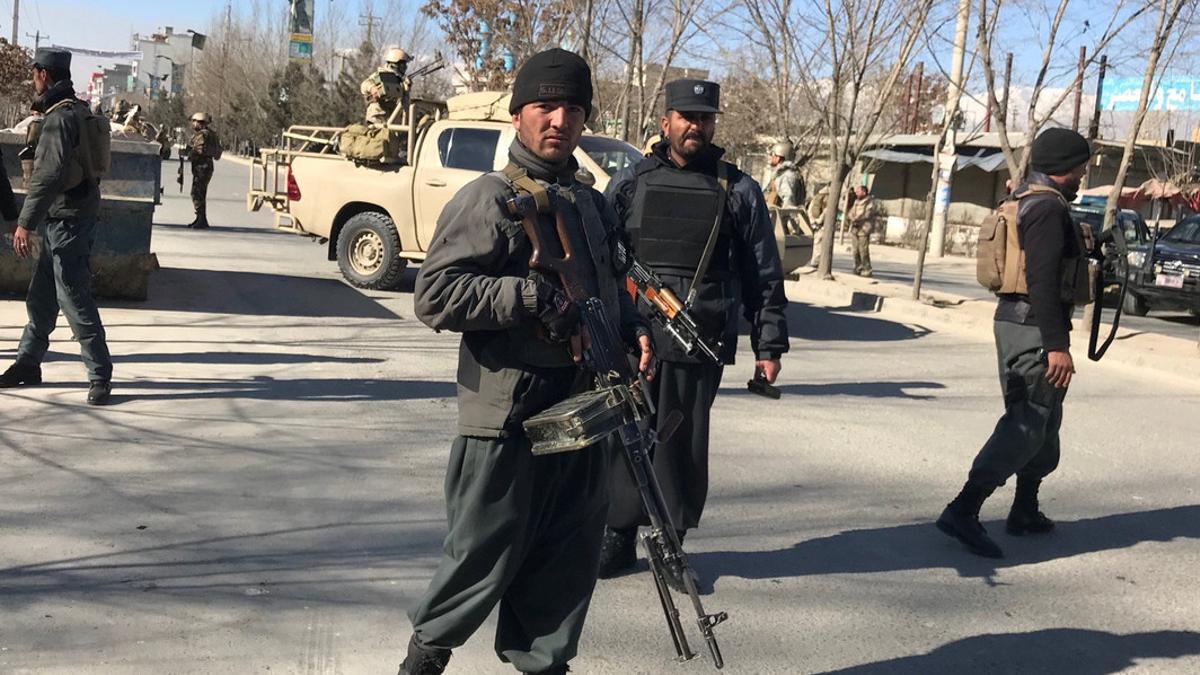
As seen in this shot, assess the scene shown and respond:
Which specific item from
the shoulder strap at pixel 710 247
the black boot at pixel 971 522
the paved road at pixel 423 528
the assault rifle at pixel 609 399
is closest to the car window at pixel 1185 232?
the paved road at pixel 423 528

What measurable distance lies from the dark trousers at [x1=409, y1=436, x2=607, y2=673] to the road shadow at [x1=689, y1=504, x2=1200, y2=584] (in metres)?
1.64

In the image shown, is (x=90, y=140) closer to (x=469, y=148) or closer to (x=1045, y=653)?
(x=1045, y=653)

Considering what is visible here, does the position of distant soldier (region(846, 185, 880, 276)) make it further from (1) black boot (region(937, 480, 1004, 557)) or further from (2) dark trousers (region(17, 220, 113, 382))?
(2) dark trousers (region(17, 220, 113, 382))

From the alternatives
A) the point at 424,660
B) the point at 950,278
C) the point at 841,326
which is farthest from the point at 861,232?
the point at 424,660

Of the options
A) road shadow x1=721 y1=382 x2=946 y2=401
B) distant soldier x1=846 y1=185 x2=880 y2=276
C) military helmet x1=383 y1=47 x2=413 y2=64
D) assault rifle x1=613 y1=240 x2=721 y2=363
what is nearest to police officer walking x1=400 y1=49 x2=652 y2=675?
assault rifle x1=613 y1=240 x2=721 y2=363

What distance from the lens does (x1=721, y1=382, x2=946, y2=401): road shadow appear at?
8641 millimetres

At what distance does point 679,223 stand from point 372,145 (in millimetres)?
8419

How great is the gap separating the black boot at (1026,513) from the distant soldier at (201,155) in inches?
594

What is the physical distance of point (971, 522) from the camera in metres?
5.29

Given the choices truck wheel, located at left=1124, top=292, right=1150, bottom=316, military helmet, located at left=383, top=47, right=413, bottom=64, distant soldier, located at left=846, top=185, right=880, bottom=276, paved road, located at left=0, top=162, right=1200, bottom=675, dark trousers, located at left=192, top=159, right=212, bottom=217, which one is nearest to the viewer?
paved road, located at left=0, top=162, right=1200, bottom=675

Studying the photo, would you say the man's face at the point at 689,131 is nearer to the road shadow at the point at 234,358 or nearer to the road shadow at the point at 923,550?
the road shadow at the point at 923,550

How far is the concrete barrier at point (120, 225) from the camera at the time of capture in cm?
1005

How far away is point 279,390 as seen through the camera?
7445 millimetres

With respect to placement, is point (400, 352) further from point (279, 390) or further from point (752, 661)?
point (752, 661)
